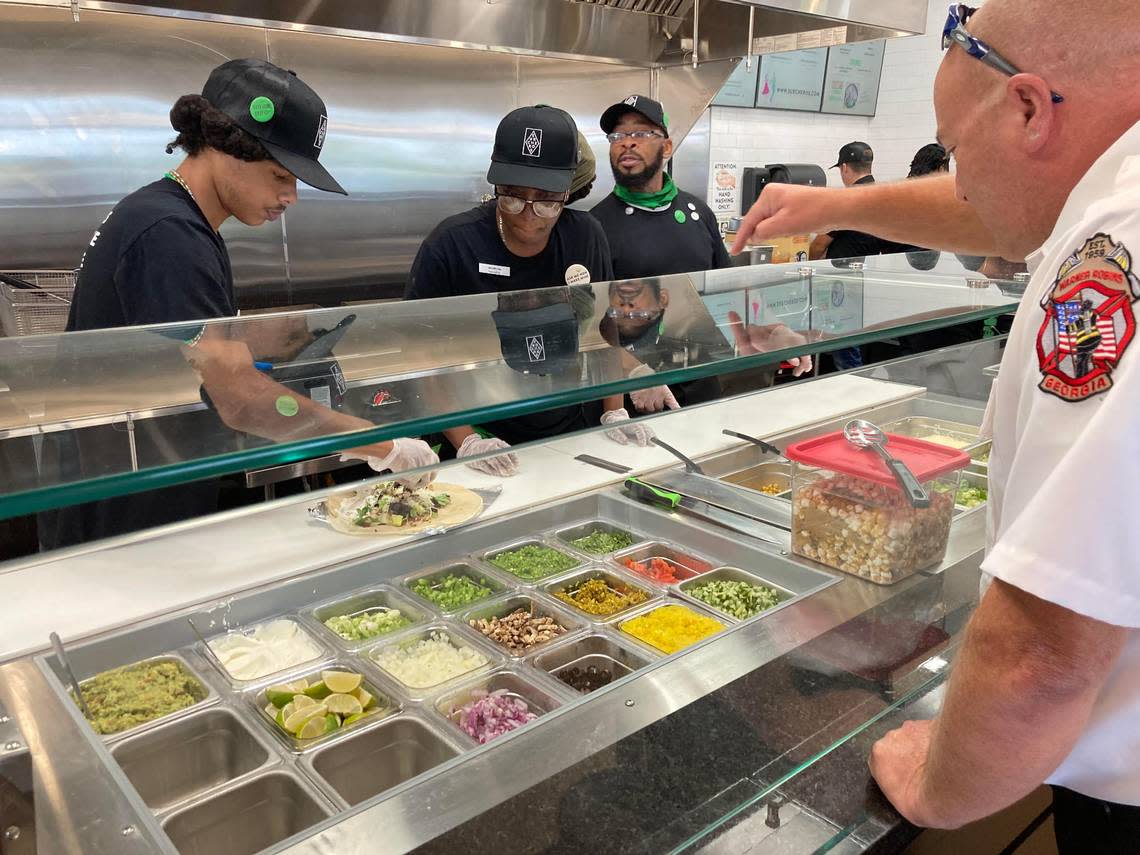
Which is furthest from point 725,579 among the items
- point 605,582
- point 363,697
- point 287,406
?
point 287,406

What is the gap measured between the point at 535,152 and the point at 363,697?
2021 mm

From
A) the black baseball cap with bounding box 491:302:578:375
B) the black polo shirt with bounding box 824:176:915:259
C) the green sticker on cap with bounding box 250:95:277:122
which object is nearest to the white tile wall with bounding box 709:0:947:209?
the black polo shirt with bounding box 824:176:915:259

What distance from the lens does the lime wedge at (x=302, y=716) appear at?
1.37m

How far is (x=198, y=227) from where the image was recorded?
7.09 ft

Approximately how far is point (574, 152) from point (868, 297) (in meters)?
1.18

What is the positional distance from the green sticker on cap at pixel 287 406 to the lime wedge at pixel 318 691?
51cm

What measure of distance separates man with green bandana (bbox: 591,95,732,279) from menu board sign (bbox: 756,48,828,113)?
342 centimetres

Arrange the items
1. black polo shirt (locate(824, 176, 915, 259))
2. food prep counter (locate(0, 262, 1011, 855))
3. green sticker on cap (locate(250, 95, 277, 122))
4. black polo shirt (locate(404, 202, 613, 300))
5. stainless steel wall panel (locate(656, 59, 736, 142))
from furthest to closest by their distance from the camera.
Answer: black polo shirt (locate(824, 176, 915, 259)) → stainless steel wall panel (locate(656, 59, 736, 142)) → black polo shirt (locate(404, 202, 613, 300)) → green sticker on cap (locate(250, 95, 277, 122)) → food prep counter (locate(0, 262, 1011, 855))

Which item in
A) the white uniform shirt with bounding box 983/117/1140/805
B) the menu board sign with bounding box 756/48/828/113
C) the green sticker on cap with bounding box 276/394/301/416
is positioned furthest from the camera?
the menu board sign with bounding box 756/48/828/113

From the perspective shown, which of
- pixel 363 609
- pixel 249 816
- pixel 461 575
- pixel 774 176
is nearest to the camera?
pixel 249 816

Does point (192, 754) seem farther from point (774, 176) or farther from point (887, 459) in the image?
point (774, 176)

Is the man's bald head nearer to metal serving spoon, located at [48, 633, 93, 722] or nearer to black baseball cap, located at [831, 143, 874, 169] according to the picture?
metal serving spoon, located at [48, 633, 93, 722]

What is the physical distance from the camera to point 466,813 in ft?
3.64

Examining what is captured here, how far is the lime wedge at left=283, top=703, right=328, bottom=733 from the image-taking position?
4.48ft
